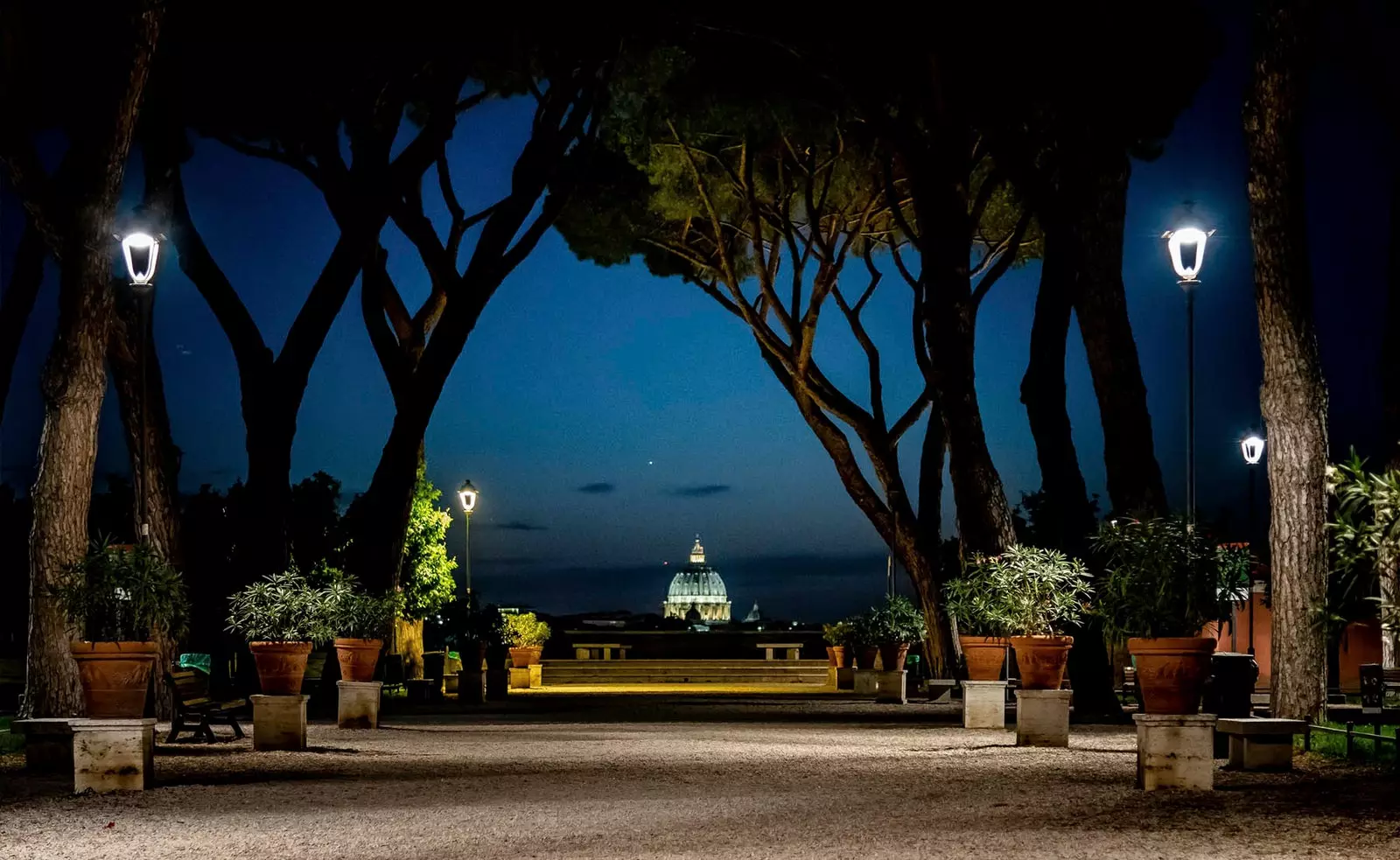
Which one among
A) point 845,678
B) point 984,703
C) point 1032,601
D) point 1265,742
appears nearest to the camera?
point 1265,742

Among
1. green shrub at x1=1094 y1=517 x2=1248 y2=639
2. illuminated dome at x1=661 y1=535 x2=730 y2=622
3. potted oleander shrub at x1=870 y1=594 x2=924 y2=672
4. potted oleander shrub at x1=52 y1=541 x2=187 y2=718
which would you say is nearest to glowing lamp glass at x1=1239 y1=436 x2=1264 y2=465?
potted oleander shrub at x1=870 y1=594 x2=924 y2=672

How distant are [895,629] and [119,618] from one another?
561 inches

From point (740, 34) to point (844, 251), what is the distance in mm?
4774

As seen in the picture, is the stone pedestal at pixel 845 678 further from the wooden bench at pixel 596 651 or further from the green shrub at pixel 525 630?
the wooden bench at pixel 596 651

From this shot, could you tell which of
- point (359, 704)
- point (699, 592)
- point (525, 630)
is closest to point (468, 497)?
point (525, 630)

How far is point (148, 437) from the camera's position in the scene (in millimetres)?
15570

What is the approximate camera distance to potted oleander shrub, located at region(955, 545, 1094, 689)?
1238cm

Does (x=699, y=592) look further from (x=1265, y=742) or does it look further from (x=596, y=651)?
(x=1265, y=742)

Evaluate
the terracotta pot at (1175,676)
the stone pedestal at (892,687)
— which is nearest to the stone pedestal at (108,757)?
the terracotta pot at (1175,676)

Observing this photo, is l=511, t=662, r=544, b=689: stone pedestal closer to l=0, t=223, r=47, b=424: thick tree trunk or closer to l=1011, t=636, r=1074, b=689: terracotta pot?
l=0, t=223, r=47, b=424: thick tree trunk

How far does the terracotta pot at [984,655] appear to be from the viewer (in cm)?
1348

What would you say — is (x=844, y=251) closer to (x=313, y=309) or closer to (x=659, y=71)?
(x=659, y=71)

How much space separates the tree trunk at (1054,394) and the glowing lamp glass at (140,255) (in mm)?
8573

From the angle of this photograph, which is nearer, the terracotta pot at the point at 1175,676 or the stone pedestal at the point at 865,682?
the terracotta pot at the point at 1175,676
